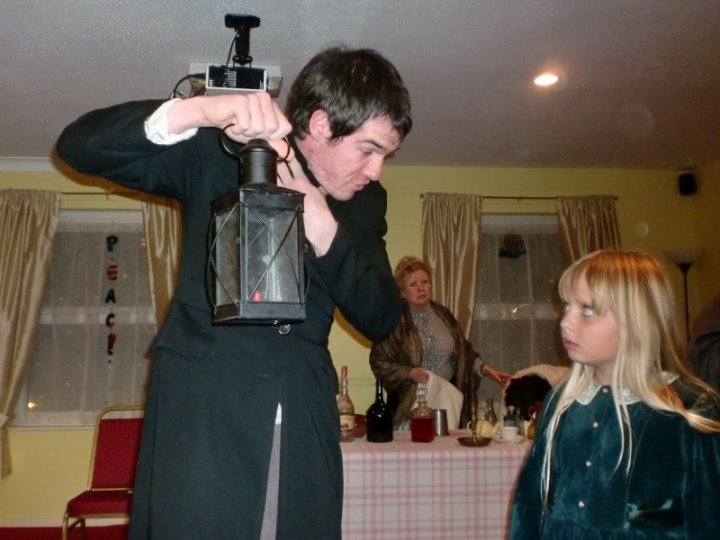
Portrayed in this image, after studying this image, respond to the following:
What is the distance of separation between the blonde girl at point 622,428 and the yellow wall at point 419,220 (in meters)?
3.14

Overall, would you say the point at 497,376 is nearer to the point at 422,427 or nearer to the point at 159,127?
the point at 422,427

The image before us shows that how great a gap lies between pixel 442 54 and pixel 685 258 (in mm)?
2865

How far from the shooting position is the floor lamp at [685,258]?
4891mm

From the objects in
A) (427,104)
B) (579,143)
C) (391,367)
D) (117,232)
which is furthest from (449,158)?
(117,232)

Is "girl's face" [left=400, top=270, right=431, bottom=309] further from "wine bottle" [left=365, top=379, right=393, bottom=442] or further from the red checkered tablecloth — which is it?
the red checkered tablecloth

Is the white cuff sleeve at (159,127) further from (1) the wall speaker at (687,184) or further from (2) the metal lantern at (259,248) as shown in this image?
(1) the wall speaker at (687,184)

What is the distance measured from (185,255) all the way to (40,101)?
125 inches

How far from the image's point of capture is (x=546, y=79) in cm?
333

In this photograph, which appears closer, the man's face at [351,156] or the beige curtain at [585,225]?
the man's face at [351,156]

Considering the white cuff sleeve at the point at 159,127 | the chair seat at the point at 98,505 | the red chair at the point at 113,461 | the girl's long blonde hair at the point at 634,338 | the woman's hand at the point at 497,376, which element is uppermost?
the white cuff sleeve at the point at 159,127

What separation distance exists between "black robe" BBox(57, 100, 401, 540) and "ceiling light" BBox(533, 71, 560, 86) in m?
2.70

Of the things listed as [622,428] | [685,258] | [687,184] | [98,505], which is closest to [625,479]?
[622,428]

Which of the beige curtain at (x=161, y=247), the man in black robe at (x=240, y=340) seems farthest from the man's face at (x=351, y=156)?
the beige curtain at (x=161, y=247)

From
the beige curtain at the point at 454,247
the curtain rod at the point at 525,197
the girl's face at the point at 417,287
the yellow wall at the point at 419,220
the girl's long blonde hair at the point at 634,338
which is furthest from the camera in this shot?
the curtain rod at the point at 525,197
